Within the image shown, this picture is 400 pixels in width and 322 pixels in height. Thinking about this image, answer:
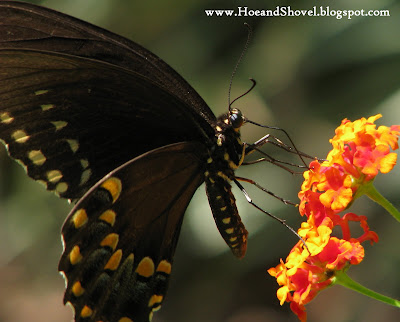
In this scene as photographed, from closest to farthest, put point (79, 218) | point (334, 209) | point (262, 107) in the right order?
point (334, 209), point (79, 218), point (262, 107)

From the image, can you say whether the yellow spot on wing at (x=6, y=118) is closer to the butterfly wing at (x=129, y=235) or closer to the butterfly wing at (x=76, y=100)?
the butterfly wing at (x=76, y=100)

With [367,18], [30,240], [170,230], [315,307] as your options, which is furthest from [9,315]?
[367,18]

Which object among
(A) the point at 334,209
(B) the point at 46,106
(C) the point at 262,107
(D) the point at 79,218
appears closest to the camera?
(A) the point at 334,209

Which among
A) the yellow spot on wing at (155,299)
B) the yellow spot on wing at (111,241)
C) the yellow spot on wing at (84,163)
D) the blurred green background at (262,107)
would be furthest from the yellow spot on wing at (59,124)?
the blurred green background at (262,107)

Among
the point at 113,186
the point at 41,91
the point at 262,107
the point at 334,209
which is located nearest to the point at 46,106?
the point at 41,91

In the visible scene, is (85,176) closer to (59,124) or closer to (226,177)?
(59,124)

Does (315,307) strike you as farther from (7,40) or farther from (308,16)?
(7,40)
